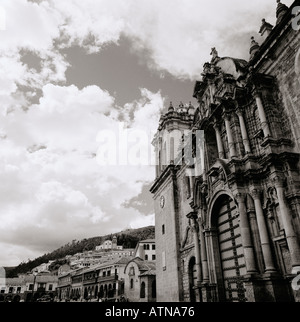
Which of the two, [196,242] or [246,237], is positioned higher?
[196,242]

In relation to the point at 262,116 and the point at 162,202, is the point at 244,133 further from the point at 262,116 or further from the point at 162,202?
the point at 162,202

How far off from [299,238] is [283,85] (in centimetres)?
641

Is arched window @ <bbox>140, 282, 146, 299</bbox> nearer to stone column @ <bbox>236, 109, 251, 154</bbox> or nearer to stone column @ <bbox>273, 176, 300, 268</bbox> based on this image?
stone column @ <bbox>236, 109, 251, 154</bbox>

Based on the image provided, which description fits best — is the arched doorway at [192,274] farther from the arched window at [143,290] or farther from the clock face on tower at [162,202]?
the arched window at [143,290]

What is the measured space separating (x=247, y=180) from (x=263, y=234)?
240 cm

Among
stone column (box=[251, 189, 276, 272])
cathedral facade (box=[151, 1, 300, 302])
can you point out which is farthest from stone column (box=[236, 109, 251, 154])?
stone column (box=[251, 189, 276, 272])

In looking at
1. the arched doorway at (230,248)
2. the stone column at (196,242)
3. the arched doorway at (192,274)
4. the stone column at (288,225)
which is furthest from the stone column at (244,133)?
the arched doorway at (192,274)

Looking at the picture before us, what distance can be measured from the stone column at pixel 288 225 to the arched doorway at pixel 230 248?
9.50ft

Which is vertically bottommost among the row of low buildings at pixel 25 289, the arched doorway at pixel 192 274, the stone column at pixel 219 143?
the arched doorway at pixel 192 274

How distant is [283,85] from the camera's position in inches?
471

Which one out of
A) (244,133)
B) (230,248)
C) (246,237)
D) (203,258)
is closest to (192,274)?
(203,258)

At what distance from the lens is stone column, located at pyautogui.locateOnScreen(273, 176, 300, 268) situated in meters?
9.28

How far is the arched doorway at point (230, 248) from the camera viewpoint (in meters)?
12.4

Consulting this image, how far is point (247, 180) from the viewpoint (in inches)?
473
